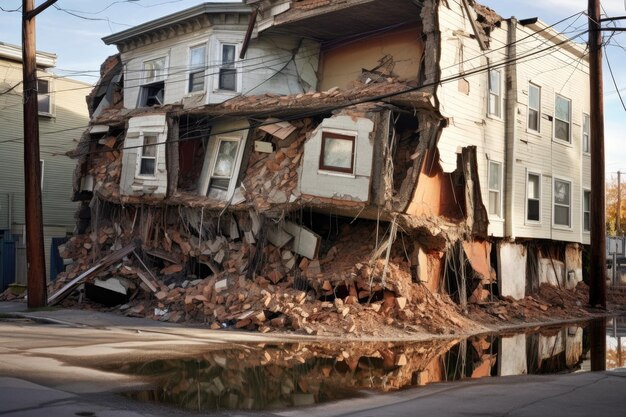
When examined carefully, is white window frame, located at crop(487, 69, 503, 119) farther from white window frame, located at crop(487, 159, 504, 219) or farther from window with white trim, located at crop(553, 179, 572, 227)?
window with white trim, located at crop(553, 179, 572, 227)

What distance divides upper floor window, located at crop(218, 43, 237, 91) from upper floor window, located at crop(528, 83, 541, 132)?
1030 cm

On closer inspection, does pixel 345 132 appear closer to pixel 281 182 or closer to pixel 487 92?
pixel 281 182

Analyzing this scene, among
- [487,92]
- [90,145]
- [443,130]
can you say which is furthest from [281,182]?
[90,145]

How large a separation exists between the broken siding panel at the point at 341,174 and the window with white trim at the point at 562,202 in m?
11.3

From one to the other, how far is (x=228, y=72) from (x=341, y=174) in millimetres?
6661

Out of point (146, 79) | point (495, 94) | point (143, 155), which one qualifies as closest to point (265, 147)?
point (143, 155)

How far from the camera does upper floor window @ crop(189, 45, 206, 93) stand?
2378 cm

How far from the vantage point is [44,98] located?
32031 millimetres

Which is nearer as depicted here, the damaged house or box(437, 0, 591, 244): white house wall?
the damaged house

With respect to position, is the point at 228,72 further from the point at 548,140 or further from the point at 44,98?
the point at 44,98

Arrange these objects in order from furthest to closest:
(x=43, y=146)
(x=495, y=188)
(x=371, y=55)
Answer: (x=43, y=146) < (x=495, y=188) < (x=371, y=55)

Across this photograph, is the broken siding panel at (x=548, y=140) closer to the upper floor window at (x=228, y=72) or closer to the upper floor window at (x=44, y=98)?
the upper floor window at (x=228, y=72)

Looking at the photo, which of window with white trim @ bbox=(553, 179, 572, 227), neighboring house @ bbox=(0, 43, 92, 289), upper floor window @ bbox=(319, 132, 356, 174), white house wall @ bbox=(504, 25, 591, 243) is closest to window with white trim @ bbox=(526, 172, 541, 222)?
white house wall @ bbox=(504, 25, 591, 243)

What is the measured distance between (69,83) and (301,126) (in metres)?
16.3
